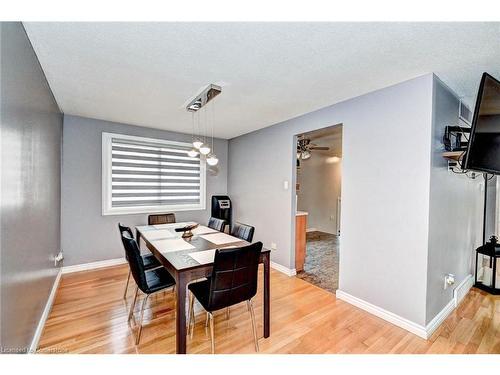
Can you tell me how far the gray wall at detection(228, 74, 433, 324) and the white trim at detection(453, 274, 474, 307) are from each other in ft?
2.95

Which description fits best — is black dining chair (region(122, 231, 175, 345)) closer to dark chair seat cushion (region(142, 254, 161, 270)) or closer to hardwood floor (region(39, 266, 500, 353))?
hardwood floor (region(39, 266, 500, 353))

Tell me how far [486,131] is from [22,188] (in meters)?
3.13

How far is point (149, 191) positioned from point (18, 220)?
2.58m

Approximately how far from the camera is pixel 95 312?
2.25m

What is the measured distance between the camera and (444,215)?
217 centimetres

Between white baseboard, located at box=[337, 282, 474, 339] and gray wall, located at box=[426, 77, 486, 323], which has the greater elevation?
gray wall, located at box=[426, 77, 486, 323]

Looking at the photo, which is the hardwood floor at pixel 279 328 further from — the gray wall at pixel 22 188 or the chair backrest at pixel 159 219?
the chair backrest at pixel 159 219

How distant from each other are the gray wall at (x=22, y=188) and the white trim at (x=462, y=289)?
12.4 feet

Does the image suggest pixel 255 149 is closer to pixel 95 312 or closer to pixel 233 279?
pixel 233 279

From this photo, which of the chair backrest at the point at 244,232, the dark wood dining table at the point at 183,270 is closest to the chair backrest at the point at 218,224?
the chair backrest at the point at 244,232

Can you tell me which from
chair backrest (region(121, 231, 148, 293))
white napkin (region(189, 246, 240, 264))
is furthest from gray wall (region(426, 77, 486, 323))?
chair backrest (region(121, 231, 148, 293))

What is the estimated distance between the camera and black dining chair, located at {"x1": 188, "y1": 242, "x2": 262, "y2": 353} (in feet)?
5.01

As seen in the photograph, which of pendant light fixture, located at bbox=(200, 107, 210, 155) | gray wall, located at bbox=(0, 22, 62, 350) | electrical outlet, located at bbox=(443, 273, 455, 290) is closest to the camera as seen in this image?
gray wall, located at bbox=(0, 22, 62, 350)

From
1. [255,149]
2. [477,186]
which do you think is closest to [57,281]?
[255,149]
